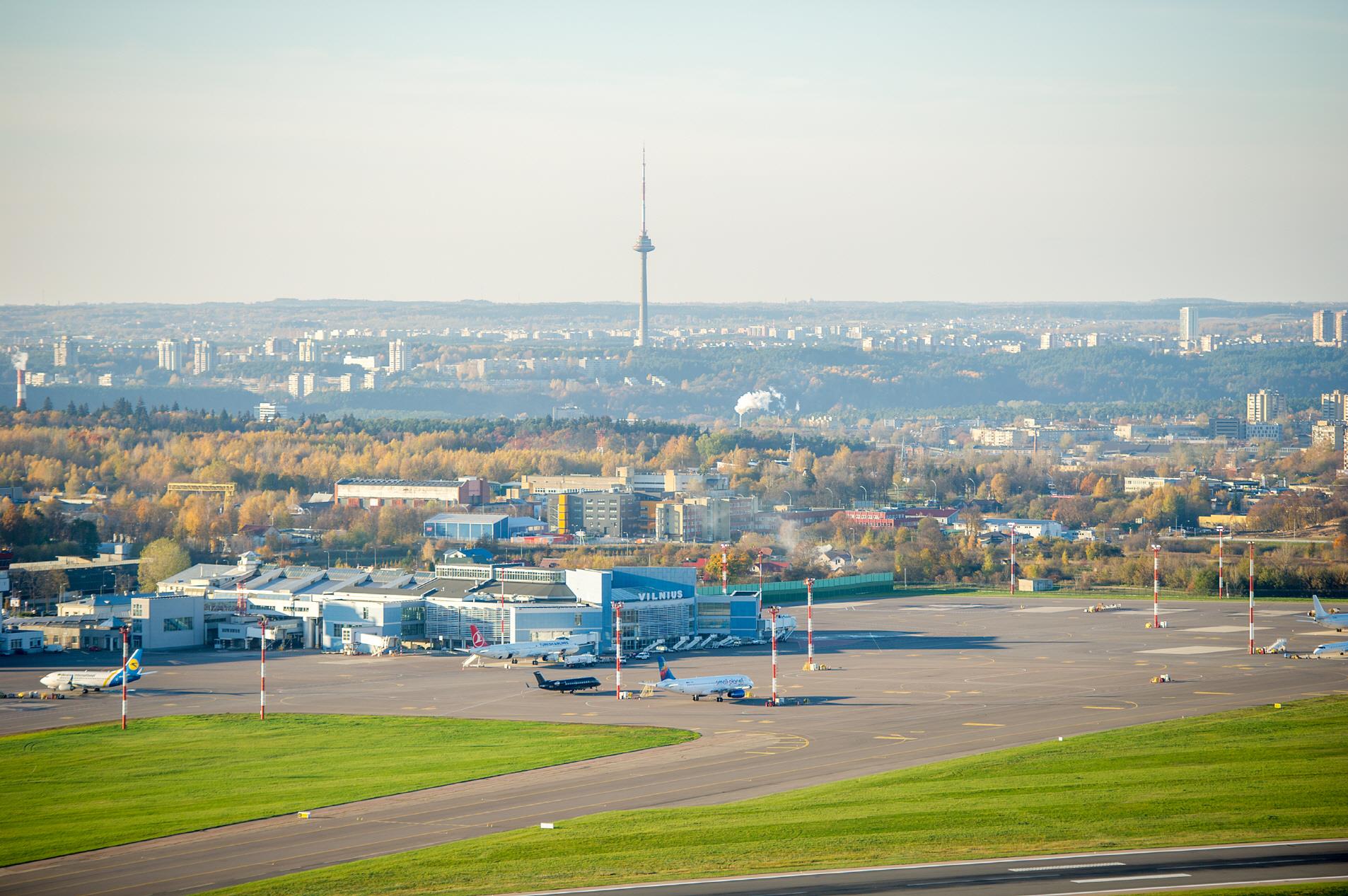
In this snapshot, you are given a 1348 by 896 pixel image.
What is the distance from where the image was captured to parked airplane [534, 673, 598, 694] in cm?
9031

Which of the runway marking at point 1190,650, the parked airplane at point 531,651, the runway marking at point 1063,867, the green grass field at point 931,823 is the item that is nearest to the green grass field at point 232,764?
the green grass field at point 931,823

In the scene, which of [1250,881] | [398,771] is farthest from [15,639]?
[1250,881]

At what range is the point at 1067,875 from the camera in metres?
43.4

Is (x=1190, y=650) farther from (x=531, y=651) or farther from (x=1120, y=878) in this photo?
(x=1120, y=878)

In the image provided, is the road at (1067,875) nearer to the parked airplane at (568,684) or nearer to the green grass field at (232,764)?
the green grass field at (232,764)

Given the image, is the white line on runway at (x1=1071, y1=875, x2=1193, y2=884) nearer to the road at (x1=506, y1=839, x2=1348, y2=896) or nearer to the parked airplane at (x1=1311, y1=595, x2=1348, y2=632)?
the road at (x1=506, y1=839, x2=1348, y2=896)

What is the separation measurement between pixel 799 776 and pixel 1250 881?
24.0 meters

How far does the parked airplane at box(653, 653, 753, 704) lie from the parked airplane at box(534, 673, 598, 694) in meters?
3.91

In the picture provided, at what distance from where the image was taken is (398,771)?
6706 centimetres

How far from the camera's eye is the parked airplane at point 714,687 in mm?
87375

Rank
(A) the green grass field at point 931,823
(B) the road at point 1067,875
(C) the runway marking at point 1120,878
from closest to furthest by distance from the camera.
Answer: (B) the road at point 1067,875
(C) the runway marking at point 1120,878
(A) the green grass field at point 931,823

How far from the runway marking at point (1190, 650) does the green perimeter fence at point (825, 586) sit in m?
39.4

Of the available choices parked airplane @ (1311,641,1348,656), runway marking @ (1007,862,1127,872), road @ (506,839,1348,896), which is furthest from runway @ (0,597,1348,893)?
runway marking @ (1007,862,1127,872)

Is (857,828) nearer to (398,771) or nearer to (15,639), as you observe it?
(398,771)
